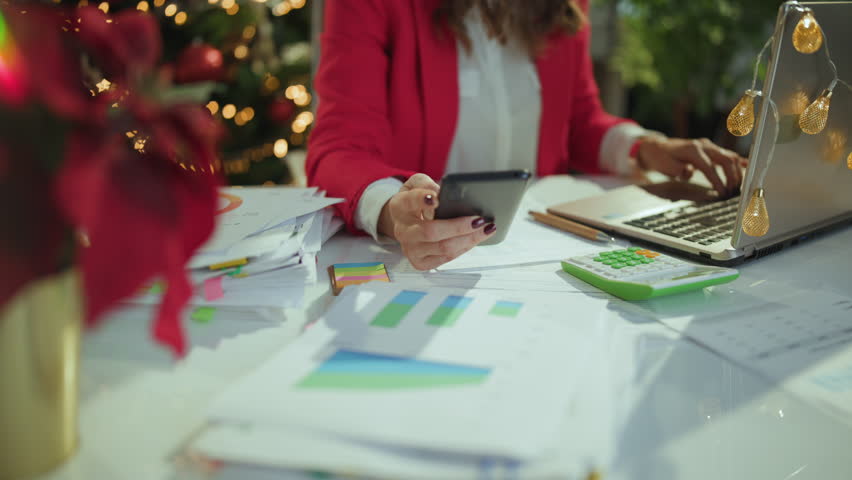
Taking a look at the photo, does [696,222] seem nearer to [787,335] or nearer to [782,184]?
[782,184]

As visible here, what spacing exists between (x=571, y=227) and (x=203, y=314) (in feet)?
1.53

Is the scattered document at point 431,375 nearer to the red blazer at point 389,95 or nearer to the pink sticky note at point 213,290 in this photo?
the pink sticky note at point 213,290

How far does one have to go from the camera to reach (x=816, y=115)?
2.12 feet

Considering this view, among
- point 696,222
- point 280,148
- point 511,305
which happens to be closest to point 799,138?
point 696,222

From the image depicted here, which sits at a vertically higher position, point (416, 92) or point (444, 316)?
point (416, 92)

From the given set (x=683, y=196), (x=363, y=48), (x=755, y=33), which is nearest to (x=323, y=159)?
(x=363, y=48)

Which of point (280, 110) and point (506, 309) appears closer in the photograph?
point (506, 309)

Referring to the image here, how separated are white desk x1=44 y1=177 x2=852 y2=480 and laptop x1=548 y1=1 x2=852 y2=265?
0.72 ft

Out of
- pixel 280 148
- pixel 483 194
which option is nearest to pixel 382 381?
pixel 483 194

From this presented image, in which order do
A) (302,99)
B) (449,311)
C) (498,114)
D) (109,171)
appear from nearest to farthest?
(109,171), (449,311), (498,114), (302,99)

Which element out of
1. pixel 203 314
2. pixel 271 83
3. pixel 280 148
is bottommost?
pixel 280 148

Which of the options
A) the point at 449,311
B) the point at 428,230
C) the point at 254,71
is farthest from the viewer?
the point at 254,71

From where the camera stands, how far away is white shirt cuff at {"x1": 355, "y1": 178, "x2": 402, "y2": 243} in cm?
73

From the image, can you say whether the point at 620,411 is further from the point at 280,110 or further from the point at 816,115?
the point at 280,110
